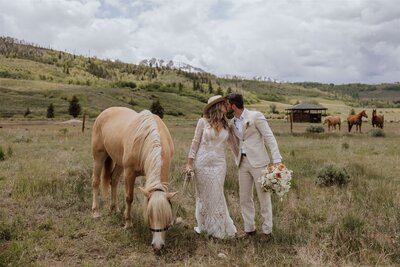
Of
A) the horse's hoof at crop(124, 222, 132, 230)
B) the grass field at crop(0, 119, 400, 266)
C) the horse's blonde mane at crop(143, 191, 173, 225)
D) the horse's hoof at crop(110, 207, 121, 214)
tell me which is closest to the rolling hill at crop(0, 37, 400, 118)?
the grass field at crop(0, 119, 400, 266)

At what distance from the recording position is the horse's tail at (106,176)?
655 centimetres

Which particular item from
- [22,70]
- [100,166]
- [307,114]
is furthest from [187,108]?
[100,166]

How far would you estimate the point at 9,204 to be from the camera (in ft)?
20.7

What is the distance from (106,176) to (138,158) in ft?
5.65

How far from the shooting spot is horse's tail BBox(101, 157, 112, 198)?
655 centimetres

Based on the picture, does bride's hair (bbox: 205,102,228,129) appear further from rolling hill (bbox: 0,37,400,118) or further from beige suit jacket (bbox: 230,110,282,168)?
rolling hill (bbox: 0,37,400,118)

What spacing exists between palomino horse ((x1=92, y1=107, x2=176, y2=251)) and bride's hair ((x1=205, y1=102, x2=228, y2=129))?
682 millimetres

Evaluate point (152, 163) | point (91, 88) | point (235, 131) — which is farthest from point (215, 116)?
point (91, 88)

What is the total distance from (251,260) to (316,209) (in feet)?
7.47

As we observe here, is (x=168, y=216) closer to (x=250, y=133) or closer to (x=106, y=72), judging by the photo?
(x=250, y=133)

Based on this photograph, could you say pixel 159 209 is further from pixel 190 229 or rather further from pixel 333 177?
pixel 333 177

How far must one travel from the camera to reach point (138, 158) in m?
5.20

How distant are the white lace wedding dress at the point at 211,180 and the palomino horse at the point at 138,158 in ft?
1.55

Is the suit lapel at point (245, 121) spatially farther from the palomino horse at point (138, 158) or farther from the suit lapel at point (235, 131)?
the palomino horse at point (138, 158)
